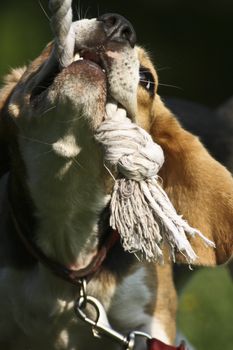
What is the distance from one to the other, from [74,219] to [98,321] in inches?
21.5

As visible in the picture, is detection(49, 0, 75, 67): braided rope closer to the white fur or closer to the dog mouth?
the dog mouth

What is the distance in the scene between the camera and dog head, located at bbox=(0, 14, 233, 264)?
5082mm

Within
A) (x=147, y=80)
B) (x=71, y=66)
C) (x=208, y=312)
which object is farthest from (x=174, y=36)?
(x=71, y=66)

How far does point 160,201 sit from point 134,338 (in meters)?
0.74

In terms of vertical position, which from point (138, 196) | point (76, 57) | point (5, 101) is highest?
point (76, 57)

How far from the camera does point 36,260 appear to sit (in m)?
5.93

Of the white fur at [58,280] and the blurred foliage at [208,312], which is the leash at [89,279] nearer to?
the white fur at [58,280]

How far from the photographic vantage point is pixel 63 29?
509 centimetres

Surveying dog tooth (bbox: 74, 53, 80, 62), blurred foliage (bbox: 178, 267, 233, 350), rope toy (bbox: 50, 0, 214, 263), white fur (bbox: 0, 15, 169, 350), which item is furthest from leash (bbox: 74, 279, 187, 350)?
blurred foliage (bbox: 178, 267, 233, 350)

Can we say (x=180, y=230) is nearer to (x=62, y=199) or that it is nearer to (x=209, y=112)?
(x=62, y=199)

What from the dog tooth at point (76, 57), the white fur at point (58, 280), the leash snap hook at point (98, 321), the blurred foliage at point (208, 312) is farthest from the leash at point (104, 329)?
the blurred foliage at point (208, 312)

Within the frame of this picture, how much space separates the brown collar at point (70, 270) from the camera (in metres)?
5.77

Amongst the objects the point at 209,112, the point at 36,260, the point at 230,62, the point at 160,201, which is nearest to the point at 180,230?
the point at 160,201

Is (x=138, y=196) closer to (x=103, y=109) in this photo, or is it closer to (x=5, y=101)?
(x=103, y=109)
